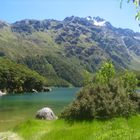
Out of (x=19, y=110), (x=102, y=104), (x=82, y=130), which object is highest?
(x=102, y=104)

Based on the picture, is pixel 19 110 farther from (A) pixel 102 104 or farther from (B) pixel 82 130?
(B) pixel 82 130

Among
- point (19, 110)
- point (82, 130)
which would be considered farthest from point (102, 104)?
point (19, 110)

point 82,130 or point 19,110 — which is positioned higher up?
point 82,130

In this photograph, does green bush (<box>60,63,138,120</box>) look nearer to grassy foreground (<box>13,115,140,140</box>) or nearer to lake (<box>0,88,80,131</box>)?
grassy foreground (<box>13,115,140,140</box>)

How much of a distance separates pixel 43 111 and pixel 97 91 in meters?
11.7

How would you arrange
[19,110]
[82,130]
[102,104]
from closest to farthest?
[82,130]
[102,104]
[19,110]

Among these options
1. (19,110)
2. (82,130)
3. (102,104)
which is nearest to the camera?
(82,130)

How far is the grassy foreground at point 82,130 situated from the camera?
834 inches

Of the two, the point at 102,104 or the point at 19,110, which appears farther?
the point at 19,110

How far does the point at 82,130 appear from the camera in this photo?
82.9 feet

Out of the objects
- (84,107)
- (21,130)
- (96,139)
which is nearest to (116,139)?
(96,139)

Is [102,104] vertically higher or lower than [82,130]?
higher

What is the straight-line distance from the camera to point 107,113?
2917 centimetres

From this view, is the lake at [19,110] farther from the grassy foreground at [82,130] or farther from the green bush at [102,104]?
the grassy foreground at [82,130]
